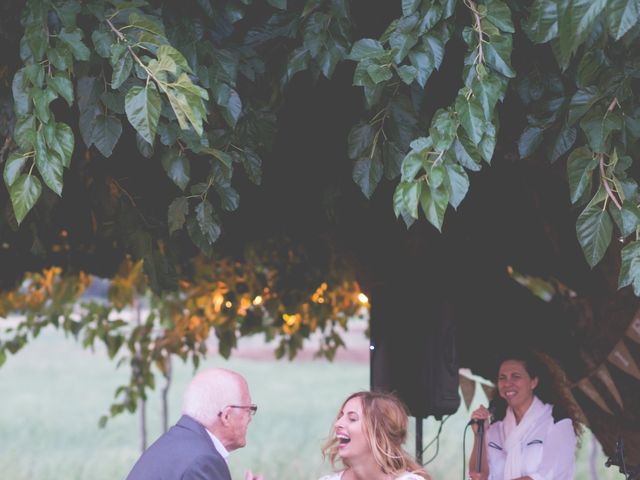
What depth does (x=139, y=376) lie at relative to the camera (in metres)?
8.69

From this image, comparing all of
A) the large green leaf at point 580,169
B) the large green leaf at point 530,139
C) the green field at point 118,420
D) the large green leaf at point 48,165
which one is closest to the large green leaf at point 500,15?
the large green leaf at point 580,169

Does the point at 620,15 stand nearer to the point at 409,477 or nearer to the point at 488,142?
the point at 488,142

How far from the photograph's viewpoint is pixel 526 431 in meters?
4.85

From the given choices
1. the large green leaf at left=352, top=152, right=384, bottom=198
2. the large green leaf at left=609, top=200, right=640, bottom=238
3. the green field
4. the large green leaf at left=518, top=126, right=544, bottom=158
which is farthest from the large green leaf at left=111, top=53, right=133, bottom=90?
the green field

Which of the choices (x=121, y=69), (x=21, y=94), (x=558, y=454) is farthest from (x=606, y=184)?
(x=558, y=454)

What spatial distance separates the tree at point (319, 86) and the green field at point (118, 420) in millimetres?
8201

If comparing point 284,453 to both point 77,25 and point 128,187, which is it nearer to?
point 128,187

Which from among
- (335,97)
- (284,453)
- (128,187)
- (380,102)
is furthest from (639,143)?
(284,453)

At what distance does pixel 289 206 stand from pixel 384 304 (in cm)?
88

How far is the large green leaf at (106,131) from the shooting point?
3121 millimetres

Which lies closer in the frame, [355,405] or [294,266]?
[355,405]

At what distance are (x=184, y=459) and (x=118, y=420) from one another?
Answer: 36.9ft

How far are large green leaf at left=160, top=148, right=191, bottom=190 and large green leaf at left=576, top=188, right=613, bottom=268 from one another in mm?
1067

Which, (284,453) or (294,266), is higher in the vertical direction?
(294,266)
